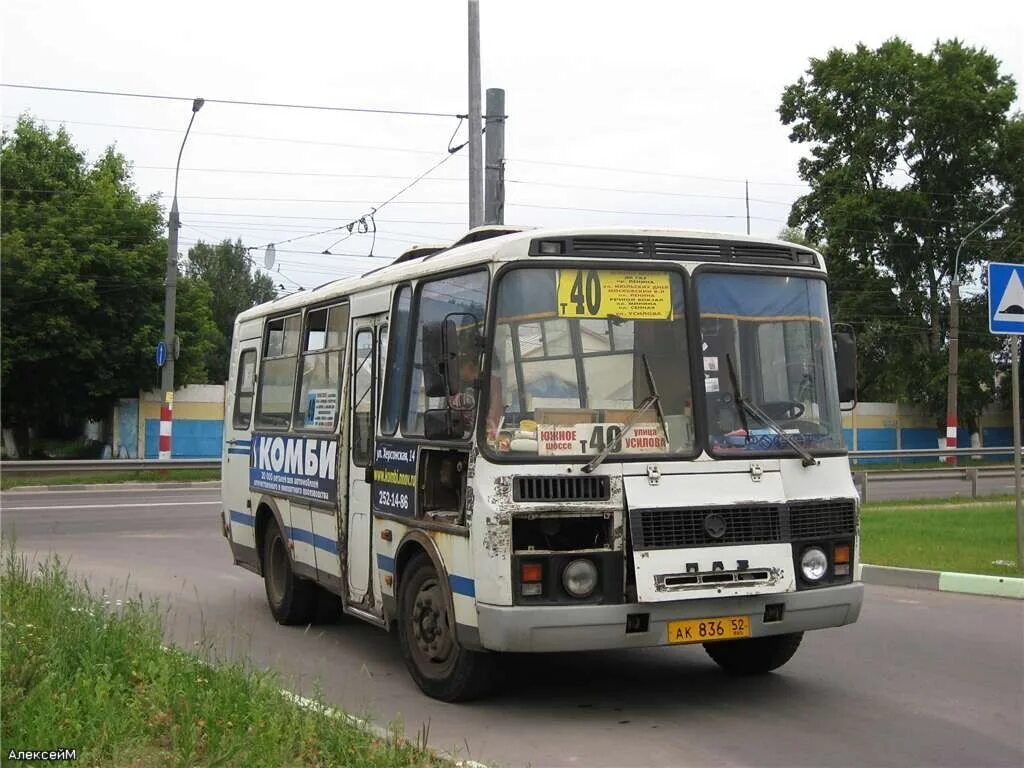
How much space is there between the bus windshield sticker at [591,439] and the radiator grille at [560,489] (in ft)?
0.49

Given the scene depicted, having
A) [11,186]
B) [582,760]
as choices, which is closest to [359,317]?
[582,760]

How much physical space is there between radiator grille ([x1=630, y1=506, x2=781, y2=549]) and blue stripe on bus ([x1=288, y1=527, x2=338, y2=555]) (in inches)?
125

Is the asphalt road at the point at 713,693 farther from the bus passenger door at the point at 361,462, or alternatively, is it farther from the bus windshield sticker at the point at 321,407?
the bus windshield sticker at the point at 321,407

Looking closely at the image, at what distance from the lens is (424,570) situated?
759 cm

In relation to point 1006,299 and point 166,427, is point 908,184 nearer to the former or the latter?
point 166,427

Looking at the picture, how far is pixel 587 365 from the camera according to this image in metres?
6.96

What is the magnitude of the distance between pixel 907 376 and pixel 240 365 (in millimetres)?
40928

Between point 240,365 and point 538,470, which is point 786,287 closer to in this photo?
point 538,470

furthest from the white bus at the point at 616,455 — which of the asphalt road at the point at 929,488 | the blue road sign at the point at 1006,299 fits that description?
the asphalt road at the point at 929,488

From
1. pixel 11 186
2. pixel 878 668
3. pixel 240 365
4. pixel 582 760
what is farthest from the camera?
pixel 11 186

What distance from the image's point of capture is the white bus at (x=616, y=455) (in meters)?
6.75

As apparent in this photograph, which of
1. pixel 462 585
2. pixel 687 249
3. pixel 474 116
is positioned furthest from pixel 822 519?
pixel 474 116

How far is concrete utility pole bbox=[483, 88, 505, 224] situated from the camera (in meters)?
19.5

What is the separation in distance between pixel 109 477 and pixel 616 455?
2650 cm
